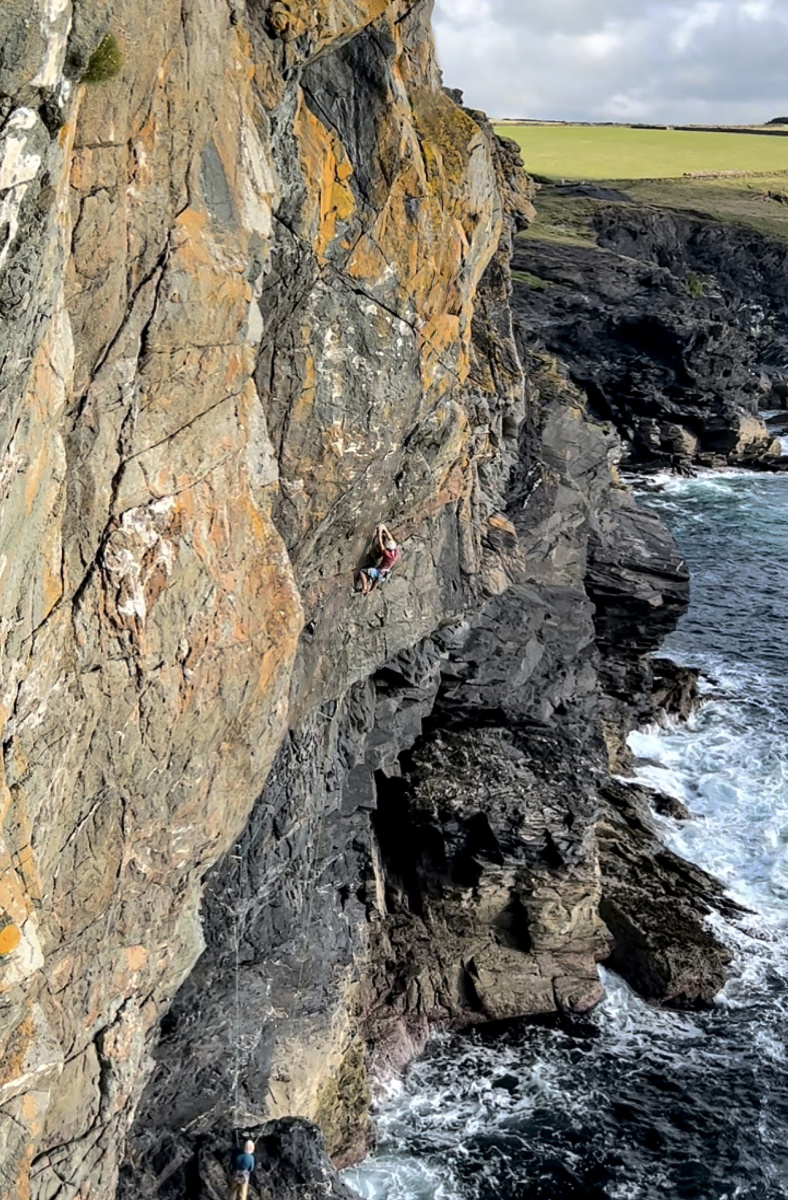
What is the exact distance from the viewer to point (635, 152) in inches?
5984

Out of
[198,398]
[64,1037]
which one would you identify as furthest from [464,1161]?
[198,398]

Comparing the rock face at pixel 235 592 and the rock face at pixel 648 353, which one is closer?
the rock face at pixel 235 592

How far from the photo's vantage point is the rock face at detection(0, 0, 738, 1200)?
977 cm

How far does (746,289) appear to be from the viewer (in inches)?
4459

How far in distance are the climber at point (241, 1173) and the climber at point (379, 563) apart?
9.59 meters

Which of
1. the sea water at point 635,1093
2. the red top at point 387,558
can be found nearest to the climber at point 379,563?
the red top at point 387,558

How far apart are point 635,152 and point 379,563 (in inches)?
5976

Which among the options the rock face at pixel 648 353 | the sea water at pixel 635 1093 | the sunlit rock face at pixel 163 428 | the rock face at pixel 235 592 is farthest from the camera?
the rock face at pixel 648 353

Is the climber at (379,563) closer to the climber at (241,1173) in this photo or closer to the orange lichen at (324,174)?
the orange lichen at (324,174)

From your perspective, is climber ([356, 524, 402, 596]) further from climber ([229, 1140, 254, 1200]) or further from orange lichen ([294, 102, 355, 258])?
climber ([229, 1140, 254, 1200])

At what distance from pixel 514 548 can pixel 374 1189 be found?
51.1ft

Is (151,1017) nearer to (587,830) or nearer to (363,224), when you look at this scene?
(363,224)

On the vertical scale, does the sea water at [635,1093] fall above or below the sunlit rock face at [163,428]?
below

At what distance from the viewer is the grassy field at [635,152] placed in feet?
449
